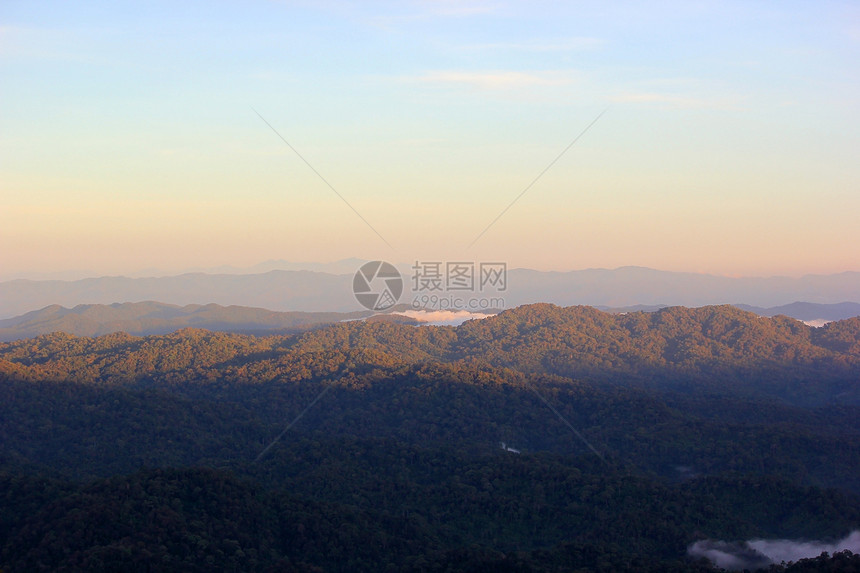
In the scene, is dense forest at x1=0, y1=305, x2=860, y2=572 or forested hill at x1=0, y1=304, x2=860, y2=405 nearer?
dense forest at x1=0, y1=305, x2=860, y2=572

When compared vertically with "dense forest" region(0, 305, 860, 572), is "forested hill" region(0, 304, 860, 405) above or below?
above

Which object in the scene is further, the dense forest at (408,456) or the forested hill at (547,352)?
the forested hill at (547,352)

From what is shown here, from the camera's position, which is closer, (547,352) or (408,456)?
(408,456)

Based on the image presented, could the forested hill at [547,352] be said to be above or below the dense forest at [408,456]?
above

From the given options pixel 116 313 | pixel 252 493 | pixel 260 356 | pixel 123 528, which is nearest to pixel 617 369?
pixel 260 356

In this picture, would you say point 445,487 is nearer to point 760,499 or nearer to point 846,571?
point 760,499
